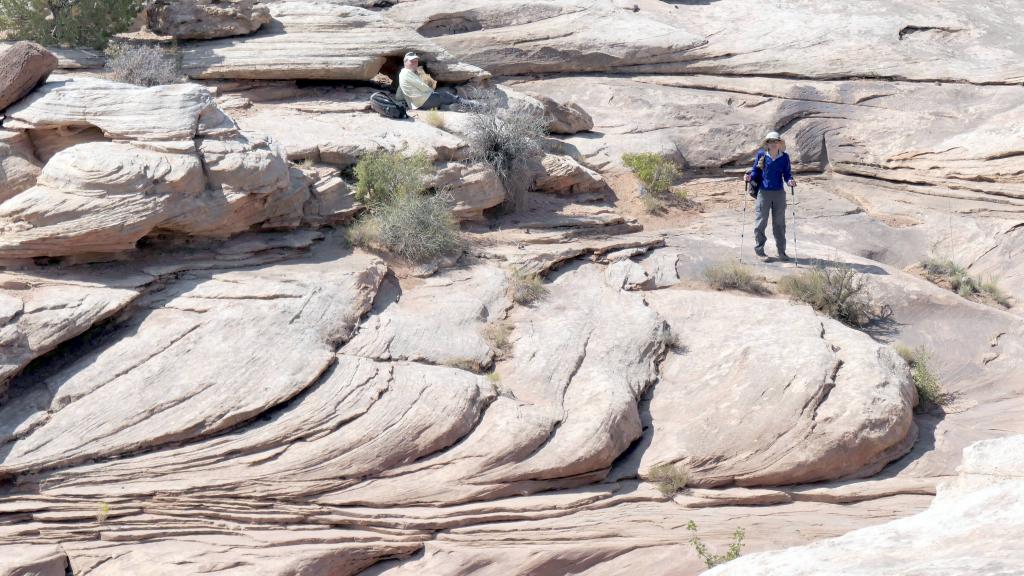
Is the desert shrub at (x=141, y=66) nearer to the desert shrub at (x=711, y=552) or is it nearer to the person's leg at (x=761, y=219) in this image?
the person's leg at (x=761, y=219)

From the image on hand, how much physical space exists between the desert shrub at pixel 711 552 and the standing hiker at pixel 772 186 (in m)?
5.81

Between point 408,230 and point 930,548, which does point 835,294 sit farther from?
point 930,548

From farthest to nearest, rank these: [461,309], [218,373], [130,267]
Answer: [461,309] < [130,267] < [218,373]

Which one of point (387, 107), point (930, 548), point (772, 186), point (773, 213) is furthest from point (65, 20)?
point (930, 548)

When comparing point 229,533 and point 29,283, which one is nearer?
point 229,533

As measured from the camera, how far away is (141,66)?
1377cm

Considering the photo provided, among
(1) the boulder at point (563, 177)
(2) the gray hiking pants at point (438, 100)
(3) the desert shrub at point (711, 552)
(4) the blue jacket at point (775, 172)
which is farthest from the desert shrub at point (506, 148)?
(3) the desert shrub at point (711, 552)

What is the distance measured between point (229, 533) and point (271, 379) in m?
1.42

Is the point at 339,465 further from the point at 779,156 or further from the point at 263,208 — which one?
the point at 779,156

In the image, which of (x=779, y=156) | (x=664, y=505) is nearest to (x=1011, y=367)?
(x=779, y=156)

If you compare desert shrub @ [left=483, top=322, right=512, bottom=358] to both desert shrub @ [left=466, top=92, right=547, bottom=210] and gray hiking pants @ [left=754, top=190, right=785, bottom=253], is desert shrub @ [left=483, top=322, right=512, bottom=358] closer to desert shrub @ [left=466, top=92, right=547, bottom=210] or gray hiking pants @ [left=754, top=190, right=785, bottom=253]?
desert shrub @ [left=466, top=92, right=547, bottom=210]

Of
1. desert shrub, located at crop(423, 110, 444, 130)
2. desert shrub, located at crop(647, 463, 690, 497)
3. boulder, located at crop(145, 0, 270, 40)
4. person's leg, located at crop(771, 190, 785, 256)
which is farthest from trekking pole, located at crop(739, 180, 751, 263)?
boulder, located at crop(145, 0, 270, 40)

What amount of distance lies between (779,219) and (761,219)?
235 millimetres

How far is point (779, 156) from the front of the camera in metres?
12.9
